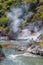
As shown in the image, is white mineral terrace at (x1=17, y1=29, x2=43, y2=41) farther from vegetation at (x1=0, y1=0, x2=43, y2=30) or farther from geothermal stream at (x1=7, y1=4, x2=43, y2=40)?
vegetation at (x1=0, y1=0, x2=43, y2=30)

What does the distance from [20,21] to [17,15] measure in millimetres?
5958

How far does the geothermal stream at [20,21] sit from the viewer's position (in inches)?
2837

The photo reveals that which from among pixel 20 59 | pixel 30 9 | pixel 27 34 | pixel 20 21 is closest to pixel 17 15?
pixel 30 9

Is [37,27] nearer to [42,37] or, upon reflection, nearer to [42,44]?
[42,37]

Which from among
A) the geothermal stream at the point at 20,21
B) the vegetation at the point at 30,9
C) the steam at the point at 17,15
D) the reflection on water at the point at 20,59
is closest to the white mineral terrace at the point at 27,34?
the geothermal stream at the point at 20,21

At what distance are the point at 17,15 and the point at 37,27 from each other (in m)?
16.0

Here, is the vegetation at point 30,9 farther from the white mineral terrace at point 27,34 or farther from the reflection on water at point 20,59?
the reflection on water at point 20,59

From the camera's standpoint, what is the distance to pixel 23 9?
9206cm

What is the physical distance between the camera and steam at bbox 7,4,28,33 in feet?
266

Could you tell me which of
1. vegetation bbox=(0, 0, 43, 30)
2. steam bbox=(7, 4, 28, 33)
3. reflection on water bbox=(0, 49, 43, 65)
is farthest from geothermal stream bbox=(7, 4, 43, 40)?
reflection on water bbox=(0, 49, 43, 65)

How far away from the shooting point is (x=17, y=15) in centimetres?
8988

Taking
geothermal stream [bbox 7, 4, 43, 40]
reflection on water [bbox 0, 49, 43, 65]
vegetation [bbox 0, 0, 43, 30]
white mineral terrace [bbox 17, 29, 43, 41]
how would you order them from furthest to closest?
vegetation [bbox 0, 0, 43, 30] → geothermal stream [bbox 7, 4, 43, 40] → white mineral terrace [bbox 17, 29, 43, 41] → reflection on water [bbox 0, 49, 43, 65]

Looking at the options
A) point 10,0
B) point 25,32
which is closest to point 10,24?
point 25,32

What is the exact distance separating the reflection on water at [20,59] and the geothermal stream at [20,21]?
21.0 meters
